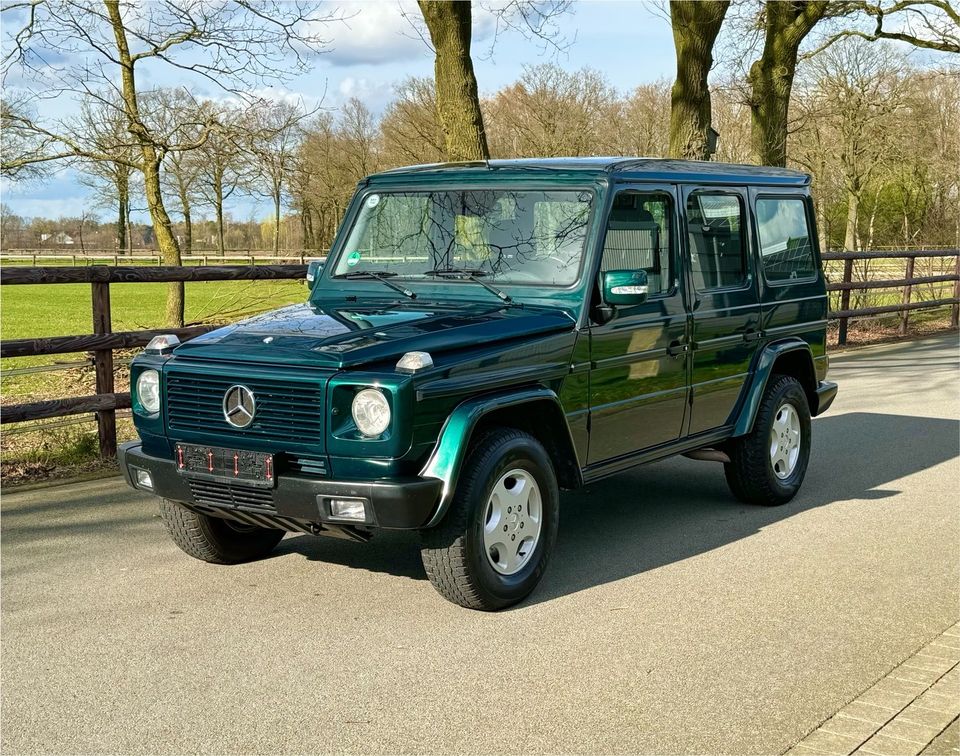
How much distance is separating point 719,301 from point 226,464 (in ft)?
10.8

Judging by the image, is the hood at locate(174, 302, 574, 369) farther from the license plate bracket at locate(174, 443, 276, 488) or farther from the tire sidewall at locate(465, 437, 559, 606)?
the tire sidewall at locate(465, 437, 559, 606)

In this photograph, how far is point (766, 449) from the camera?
7.34 m

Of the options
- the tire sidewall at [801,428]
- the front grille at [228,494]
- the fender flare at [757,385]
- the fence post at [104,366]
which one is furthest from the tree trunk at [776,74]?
the front grille at [228,494]

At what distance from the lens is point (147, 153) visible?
19.9m

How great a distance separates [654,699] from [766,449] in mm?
3407

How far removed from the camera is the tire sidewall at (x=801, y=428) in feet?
24.2

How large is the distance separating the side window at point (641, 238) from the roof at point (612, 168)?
14 cm

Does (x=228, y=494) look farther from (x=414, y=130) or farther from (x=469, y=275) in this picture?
(x=414, y=130)

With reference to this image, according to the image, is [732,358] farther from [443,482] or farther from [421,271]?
[443,482]

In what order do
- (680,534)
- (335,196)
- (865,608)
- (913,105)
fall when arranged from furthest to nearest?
(335,196) < (913,105) < (680,534) < (865,608)

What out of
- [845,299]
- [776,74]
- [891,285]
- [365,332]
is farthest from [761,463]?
[776,74]

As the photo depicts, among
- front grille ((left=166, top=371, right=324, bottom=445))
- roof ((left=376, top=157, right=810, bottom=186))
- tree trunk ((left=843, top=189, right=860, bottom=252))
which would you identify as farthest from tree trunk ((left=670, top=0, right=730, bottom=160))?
tree trunk ((left=843, top=189, right=860, bottom=252))

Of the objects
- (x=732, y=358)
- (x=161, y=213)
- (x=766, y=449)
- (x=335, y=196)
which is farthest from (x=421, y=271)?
(x=335, y=196)

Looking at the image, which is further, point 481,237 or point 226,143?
point 226,143
